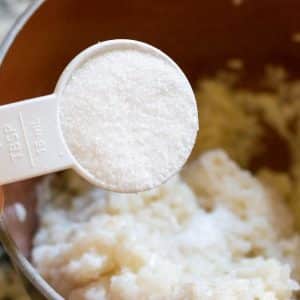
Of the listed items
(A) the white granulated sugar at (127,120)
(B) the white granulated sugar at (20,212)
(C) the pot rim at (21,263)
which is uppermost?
(A) the white granulated sugar at (127,120)

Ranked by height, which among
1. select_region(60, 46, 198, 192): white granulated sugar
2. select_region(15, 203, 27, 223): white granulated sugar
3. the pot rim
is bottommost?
select_region(15, 203, 27, 223): white granulated sugar

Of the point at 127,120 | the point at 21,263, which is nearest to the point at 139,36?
the point at 127,120

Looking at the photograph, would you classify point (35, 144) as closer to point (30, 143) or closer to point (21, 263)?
point (30, 143)

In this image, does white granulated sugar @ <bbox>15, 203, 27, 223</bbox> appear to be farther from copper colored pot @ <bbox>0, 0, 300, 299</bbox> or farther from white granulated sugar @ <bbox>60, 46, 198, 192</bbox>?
white granulated sugar @ <bbox>60, 46, 198, 192</bbox>

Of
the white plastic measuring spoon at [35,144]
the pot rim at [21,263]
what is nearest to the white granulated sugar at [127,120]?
the white plastic measuring spoon at [35,144]

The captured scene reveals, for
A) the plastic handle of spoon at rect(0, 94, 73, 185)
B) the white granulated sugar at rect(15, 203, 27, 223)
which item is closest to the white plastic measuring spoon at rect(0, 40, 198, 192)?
the plastic handle of spoon at rect(0, 94, 73, 185)

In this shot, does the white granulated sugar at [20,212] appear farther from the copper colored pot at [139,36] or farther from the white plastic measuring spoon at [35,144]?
the white plastic measuring spoon at [35,144]
